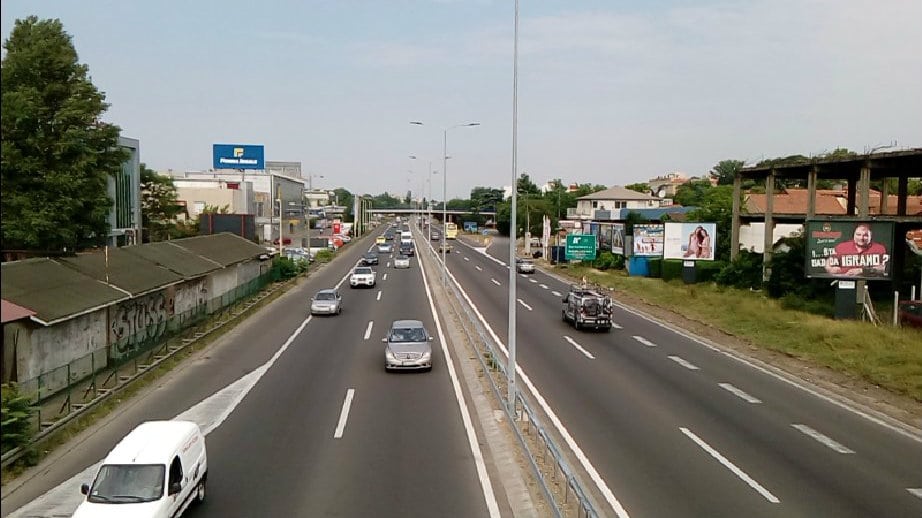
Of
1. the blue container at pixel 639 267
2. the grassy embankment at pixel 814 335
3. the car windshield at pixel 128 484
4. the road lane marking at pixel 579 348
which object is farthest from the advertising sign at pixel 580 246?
the car windshield at pixel 128 484

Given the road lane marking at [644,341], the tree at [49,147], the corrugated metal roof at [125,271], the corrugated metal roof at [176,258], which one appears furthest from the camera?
the corrugated metal roof at [176,258]

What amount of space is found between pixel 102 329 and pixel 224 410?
6787 millimetres

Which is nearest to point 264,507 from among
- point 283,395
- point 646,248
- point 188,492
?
point 188,492

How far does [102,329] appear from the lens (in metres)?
23.5

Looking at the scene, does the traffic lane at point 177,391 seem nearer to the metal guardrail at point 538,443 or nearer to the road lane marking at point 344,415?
the road lane marking at point 344,415

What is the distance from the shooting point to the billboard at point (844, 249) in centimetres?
3669

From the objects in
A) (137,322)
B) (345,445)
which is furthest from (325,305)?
(345,445)

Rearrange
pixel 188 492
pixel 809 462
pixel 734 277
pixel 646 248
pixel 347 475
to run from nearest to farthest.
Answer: pixel 188 492
pixel 347 475
pixel 809 462
pixel 734 277
pixel 646 248

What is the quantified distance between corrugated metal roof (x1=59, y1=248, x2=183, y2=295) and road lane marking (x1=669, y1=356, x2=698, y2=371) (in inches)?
747

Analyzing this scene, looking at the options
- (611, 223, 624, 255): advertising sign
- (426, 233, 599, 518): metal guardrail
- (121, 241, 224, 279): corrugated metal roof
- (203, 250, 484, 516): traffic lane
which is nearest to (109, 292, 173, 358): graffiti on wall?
(121, 241, 224, 279): corrugated metal roof

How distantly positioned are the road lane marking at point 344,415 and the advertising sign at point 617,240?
52.2 m

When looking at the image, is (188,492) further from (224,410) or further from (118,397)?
(118,397)

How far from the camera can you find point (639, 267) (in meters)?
66.9

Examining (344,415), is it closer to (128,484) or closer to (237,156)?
(128,484)
